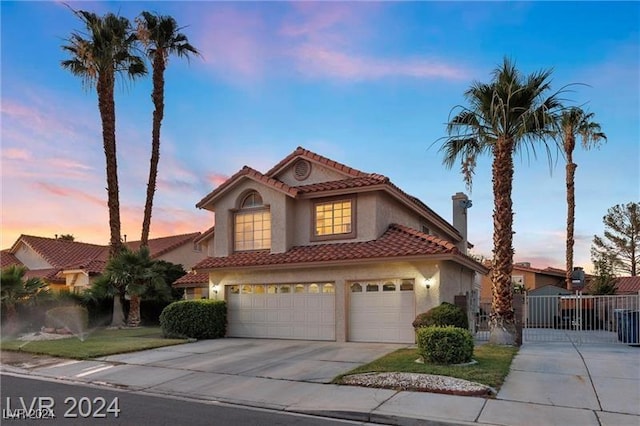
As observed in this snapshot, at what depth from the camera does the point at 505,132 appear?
16.9m

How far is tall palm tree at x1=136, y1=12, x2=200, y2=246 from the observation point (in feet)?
85.6

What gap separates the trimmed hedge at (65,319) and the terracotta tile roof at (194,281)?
545 cm

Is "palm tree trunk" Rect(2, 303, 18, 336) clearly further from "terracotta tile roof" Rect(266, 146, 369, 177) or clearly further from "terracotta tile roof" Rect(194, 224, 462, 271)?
"terracotta tile roof" Rect(266, 146, 369, 177)

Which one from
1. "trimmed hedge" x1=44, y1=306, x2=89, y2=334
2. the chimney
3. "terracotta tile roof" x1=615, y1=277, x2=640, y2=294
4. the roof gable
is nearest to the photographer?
the roof gable

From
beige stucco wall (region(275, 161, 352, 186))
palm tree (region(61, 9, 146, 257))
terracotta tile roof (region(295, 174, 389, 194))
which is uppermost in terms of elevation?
palm tree (region(61, 9, 146, 257))

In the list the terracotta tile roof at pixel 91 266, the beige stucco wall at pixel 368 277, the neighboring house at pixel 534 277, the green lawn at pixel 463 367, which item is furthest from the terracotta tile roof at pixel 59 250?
the neighboring house at pixel 534 277

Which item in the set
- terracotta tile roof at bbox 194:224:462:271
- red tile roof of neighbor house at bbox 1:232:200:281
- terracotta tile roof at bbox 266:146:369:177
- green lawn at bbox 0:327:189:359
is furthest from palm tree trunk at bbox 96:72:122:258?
terracotta tile roof at bbox 266:146:369:177

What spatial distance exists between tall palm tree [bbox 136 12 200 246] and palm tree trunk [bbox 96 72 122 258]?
1491 mm

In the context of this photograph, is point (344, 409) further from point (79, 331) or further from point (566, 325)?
point (566, 325)

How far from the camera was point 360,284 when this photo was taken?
18609 mm

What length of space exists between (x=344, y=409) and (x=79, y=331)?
1678 cm

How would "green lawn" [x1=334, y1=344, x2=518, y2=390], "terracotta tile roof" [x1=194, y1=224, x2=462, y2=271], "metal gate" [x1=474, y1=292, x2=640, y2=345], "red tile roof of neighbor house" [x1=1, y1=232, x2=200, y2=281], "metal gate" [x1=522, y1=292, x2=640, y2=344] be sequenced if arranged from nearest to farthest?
"green lawn" [x1=334, y1=344, x2=518, y2=390] < "terracotta tile roof" [x1=194, y1=224, x2=462, y2=271] < "metal gate" [x1=474, y1=292, x2=640, y2=345] < "metal gate" [x1=522, y1=292, x2=640, y2=344] < "red tile roof of neighbor house" [x1=1, y1=232, x2=200, y2=281]

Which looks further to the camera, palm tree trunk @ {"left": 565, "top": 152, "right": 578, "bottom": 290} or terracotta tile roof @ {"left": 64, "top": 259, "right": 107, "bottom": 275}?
palm tree trunk @ {"left": 565, "top": 152, "right": 578, "bottom": 290}
